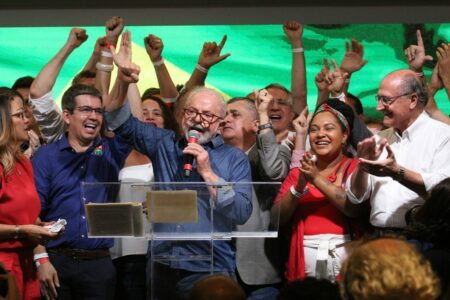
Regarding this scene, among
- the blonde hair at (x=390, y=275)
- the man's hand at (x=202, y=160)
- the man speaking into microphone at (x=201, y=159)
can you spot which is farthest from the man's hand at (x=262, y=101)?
the blonde hair at (x=390, y=275)

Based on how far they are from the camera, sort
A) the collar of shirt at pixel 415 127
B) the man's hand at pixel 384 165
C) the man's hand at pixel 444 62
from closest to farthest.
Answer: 1. the man's hand at pixel 384 165
2. the collar of shirt at pixel 415 127
3. the man's hand at pixel 444 62

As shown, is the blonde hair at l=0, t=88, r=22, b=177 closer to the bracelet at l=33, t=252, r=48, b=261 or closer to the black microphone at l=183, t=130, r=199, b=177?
the bracelet at l=33, t=252, r=48, b=261

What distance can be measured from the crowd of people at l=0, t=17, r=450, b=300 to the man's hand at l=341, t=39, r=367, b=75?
1.39 ft

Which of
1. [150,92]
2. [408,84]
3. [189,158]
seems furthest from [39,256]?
[408,84]

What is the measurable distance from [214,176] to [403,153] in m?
0.93

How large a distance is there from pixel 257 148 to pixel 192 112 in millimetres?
504

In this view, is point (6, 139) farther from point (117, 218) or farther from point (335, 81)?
point (335, 81)

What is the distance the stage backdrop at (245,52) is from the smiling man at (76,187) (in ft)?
4.82

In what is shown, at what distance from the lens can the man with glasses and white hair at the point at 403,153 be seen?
406cm

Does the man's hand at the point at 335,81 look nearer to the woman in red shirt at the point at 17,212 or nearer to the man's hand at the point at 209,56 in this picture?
the man's hand at the point at 209,56

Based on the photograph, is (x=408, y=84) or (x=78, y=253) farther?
(x=78, y=253)

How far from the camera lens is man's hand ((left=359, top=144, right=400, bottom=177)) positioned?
3760mm

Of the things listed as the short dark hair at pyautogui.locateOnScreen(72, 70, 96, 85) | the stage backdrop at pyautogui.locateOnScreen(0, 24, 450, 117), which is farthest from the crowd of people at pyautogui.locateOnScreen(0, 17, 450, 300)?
the stage backdrop at pyautogui.locateOnScreen(0, 24, 450, 117)

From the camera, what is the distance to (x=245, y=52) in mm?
6000
